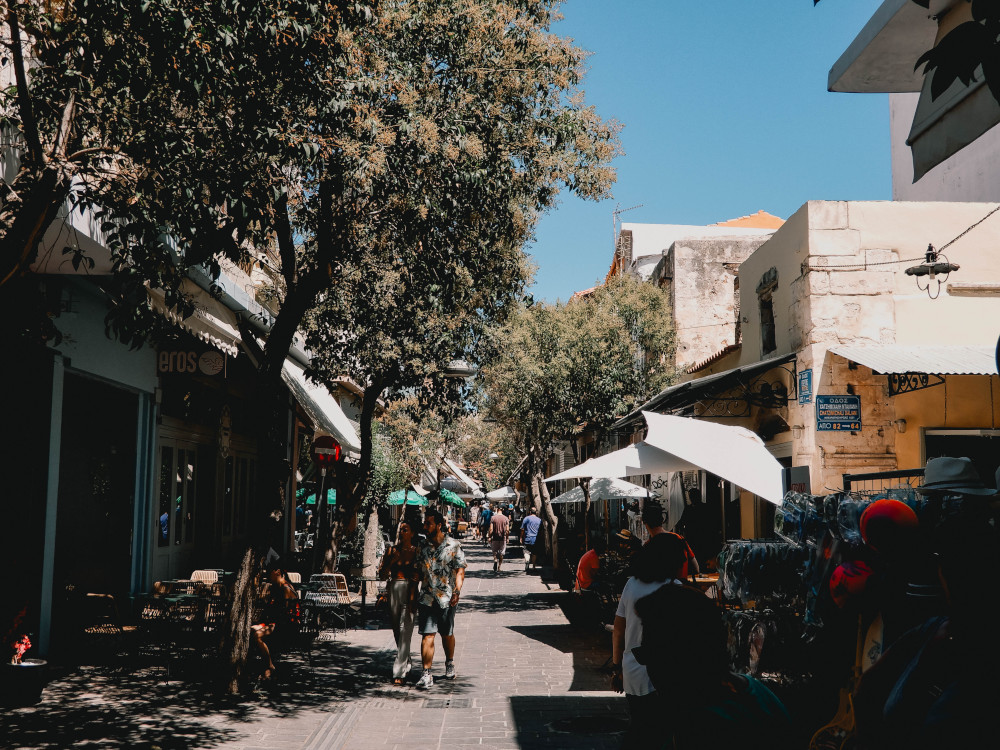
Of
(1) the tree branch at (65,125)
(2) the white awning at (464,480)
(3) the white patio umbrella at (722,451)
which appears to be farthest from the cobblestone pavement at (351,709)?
(2) the white awning at (464,480)

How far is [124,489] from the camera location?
1289 cm

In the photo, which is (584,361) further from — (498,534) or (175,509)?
(175,509)

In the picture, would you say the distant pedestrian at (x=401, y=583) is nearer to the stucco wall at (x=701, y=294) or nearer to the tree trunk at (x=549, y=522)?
the tree trunk at (x=549, y=522)

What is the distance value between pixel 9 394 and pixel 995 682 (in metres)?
9.69

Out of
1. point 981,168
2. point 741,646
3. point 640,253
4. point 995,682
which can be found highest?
point 640,253

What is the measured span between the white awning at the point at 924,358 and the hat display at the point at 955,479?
15.2ft

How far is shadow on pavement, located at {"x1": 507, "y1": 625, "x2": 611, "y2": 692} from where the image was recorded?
32.6ft

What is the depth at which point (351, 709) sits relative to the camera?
8.52 m

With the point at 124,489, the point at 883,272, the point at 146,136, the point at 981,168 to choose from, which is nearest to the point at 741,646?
the point at 146,136

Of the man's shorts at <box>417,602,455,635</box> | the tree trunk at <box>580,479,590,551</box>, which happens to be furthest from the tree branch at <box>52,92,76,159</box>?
the tree trunk at <box>580,479,590,551</box>

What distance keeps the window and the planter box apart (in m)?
11.1

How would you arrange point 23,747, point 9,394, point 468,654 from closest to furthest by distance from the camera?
1. point 23,747
2. point 9,394
3. point 468,654

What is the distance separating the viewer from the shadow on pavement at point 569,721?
724 cm

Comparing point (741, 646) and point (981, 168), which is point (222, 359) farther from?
point (981, 168)
